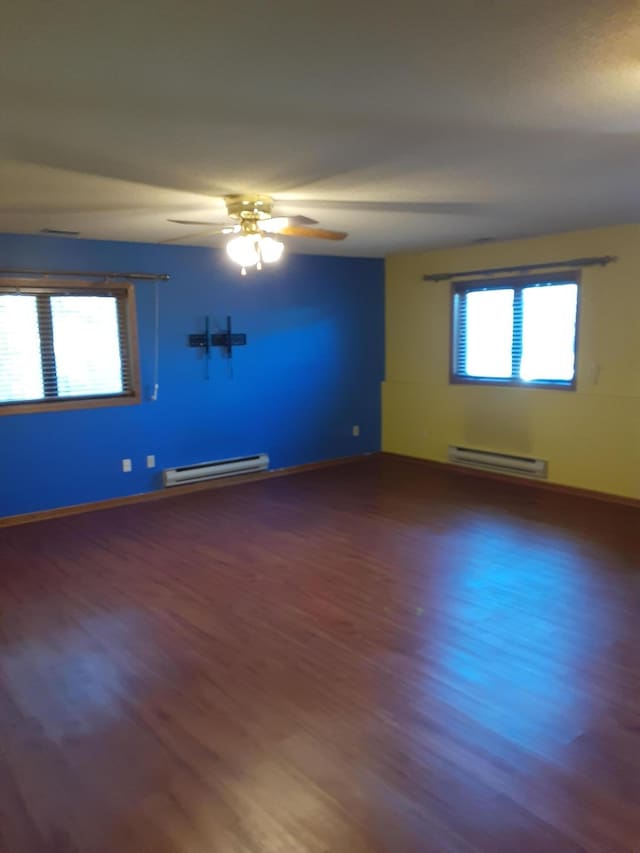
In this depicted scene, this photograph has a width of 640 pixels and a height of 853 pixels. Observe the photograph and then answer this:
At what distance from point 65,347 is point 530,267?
4152 millimetres

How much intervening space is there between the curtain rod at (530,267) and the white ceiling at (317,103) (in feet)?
4.30

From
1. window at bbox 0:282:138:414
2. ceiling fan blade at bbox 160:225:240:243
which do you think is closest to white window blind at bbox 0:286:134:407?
window at bbox 0:282:138:414

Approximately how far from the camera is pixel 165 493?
5.65m

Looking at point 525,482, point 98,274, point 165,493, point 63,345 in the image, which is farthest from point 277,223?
point 525,482

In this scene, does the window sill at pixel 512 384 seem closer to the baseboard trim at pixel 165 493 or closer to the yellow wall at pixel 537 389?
the yellow wall at pixel 537 389

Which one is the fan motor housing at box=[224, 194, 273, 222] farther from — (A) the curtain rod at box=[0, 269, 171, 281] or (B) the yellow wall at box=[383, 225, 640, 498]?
(B) the yellow wall at box=[383, 225, 640, 498]

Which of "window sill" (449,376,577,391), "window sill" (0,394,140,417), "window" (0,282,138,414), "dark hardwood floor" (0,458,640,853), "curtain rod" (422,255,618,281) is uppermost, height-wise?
"curtain rod" (422,255,618,281)

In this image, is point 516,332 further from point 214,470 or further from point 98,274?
point 98,274

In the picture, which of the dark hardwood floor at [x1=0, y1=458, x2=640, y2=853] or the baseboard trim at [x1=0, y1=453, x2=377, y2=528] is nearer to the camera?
the dark hardwood floor at [x1=0, y1=458, x2=640, y2=853]

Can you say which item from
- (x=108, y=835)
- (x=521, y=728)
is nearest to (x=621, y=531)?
(x=521, y=728)

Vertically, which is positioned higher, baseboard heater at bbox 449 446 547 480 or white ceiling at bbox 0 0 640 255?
white ceiling at bbox 0 0 640 255

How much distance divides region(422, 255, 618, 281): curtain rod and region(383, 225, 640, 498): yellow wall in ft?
0.16

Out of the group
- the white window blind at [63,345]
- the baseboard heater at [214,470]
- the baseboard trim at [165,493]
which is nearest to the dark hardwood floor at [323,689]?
the baseboard trim at [165,493]

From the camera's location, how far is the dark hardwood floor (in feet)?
6.21
